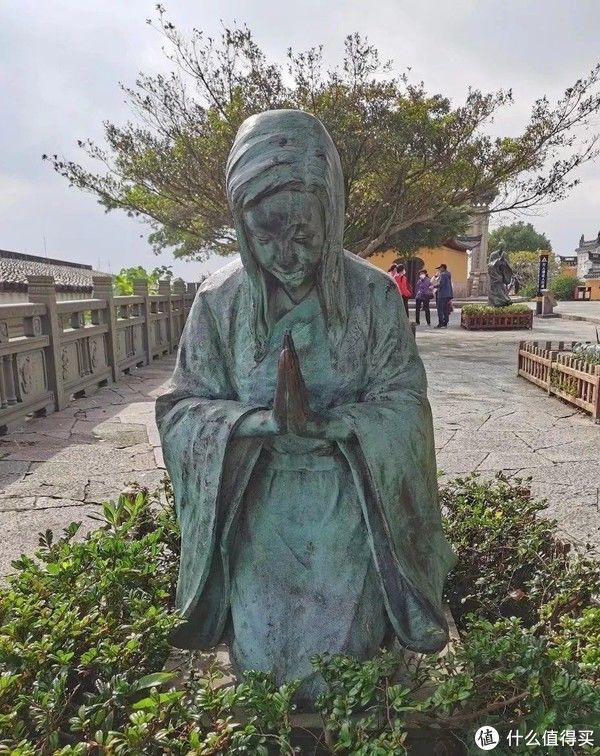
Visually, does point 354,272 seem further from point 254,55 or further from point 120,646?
point 254,55

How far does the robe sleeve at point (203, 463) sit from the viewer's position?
5.84ft

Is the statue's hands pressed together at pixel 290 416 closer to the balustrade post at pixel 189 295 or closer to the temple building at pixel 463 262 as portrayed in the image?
the balustrade post at pixel 189 295

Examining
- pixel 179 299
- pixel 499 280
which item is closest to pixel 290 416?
pixel 179 299

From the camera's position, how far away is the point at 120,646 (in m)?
1.93

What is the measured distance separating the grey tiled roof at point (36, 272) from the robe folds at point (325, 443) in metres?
10.2

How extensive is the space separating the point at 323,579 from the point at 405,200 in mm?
13400

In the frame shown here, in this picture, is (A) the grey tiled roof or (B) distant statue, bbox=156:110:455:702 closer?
(B) distant statue, bbox=156:110:455:702

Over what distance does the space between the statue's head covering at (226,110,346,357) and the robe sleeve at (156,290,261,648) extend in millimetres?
357

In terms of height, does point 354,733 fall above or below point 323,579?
below

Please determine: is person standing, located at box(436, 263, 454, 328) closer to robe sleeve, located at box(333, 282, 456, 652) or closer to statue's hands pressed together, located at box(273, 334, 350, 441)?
robe sleeve, located at box(333, 282, 456, 652)

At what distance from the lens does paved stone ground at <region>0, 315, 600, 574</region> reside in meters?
4.42

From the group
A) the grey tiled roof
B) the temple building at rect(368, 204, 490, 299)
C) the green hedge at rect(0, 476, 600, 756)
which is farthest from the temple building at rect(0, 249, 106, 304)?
the temple building at rect(368, 204, 490, 299)

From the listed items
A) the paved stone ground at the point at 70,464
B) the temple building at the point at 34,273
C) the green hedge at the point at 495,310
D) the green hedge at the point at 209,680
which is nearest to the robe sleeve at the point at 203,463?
the green hedge at the point at 209,680

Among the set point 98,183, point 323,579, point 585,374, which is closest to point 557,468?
point 585,374
